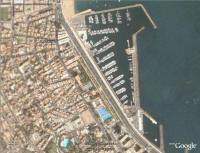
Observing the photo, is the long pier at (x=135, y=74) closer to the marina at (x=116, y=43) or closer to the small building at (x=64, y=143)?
the marina at (x=116, y=43)

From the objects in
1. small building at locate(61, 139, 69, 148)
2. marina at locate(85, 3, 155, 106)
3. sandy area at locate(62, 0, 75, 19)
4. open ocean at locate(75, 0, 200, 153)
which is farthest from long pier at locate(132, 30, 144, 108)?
small building at locate(61, 139, 69, 148)

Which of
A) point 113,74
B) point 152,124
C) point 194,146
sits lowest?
point 194,146

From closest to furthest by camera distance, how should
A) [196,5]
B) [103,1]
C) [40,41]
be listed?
[196,5]
[103,1]
[40,41]

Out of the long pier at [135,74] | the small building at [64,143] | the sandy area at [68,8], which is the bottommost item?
the small building at [64,143]

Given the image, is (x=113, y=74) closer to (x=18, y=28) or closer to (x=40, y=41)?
(x=40, y=41)

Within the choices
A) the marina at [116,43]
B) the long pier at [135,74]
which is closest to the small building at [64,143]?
the marina at [116,43]

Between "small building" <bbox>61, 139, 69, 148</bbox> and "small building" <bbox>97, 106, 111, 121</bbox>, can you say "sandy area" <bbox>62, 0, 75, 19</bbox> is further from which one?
"small building" <bbox>61, 139, 69, 148</bbox>

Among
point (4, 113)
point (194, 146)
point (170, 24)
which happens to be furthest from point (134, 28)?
point (4, 113)
